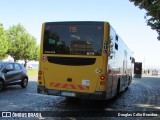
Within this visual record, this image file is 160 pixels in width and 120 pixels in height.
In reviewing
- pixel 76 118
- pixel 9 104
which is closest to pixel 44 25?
pixel 9 104

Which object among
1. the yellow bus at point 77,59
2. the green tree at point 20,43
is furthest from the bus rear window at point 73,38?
the green tree at point 20,43

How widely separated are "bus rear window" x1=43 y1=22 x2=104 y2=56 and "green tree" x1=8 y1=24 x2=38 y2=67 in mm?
68834

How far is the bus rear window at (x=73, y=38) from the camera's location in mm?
11250

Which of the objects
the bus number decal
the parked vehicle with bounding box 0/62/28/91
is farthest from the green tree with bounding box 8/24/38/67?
the bus number decal

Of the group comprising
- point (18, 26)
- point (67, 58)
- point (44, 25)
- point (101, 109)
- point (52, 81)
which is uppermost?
point (18, 26)

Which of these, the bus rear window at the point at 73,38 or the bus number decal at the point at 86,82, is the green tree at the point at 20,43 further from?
the bus number decal at the point at 86,82

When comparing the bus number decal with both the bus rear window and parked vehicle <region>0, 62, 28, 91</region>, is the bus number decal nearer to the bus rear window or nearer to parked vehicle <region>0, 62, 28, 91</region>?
the bus rear window

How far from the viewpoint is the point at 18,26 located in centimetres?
8244

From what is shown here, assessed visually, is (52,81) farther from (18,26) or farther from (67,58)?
(18,26)

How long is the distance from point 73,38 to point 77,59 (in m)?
0.76

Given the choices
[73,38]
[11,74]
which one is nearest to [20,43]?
[11,74]

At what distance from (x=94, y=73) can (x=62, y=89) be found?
1296mm

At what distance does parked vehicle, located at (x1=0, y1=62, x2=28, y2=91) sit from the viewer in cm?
1745

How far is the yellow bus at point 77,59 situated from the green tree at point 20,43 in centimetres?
6889
